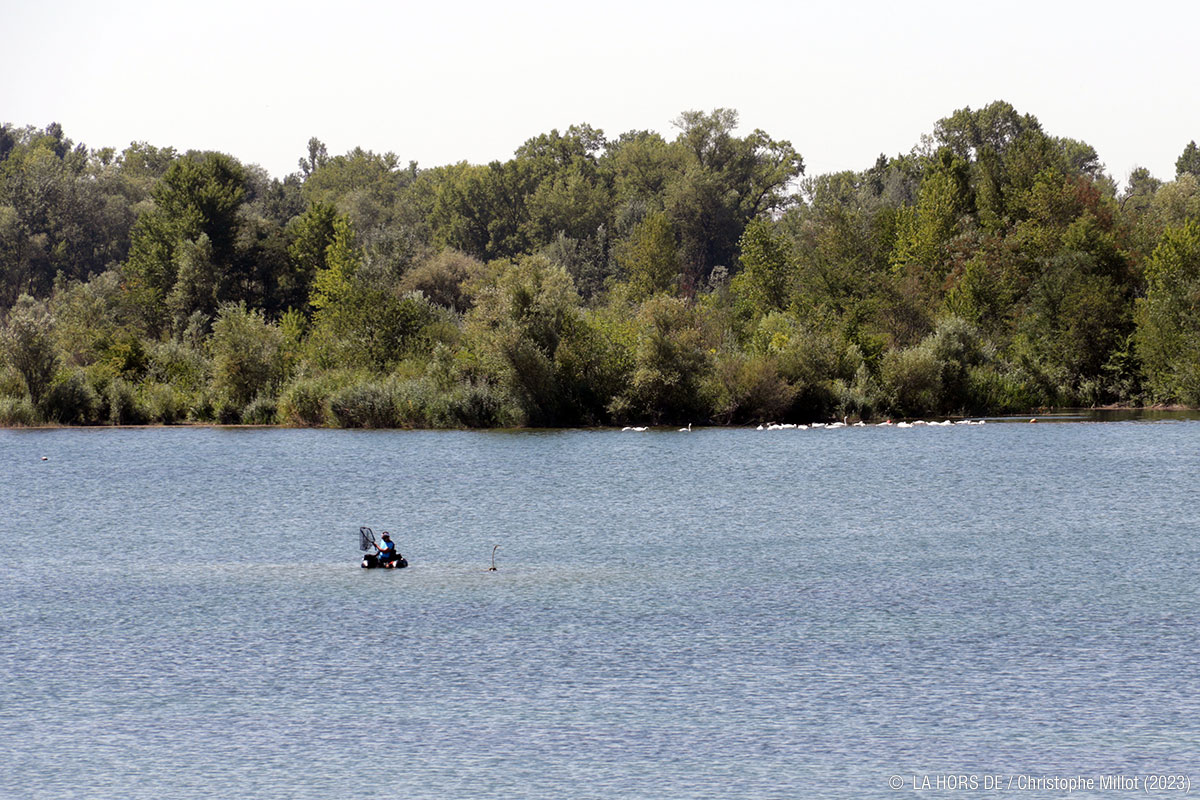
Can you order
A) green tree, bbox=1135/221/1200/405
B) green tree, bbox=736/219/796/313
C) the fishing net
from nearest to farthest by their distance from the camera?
1. the fishing net
2. green tree, bbox=1135/221/1200/405
3. green tree, bbox=736/219/796/313

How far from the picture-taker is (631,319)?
9519 centimetres

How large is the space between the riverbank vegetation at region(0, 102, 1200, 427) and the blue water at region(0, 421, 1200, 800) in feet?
91.0

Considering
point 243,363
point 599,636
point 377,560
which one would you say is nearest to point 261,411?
point 243,363

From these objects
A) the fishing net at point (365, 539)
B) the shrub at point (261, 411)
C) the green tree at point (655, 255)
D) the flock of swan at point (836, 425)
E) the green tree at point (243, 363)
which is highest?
the green tree at point (655, 255)

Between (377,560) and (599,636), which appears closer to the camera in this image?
(599,636)

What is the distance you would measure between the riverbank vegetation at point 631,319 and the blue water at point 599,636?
2775cm

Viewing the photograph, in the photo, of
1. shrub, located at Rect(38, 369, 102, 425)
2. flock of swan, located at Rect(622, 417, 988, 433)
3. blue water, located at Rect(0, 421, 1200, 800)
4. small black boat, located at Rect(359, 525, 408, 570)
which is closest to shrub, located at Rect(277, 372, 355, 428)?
shrub, located at Rect(38, 369, 102, 425)

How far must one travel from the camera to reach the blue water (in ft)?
69.3

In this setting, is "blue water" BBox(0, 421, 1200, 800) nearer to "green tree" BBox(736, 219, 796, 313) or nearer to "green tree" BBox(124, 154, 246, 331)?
"green tree" BBox(736, 219, 796, 313)

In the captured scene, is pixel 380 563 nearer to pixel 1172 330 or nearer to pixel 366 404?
pixel 366 404

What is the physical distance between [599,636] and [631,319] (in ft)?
219

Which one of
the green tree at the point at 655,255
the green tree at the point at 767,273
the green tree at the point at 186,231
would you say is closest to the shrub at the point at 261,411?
the green tree at the point at 186,231

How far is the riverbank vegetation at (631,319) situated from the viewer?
286ft

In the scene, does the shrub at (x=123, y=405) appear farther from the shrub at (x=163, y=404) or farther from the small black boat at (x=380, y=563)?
the small black boat at (x=380, y=563)
